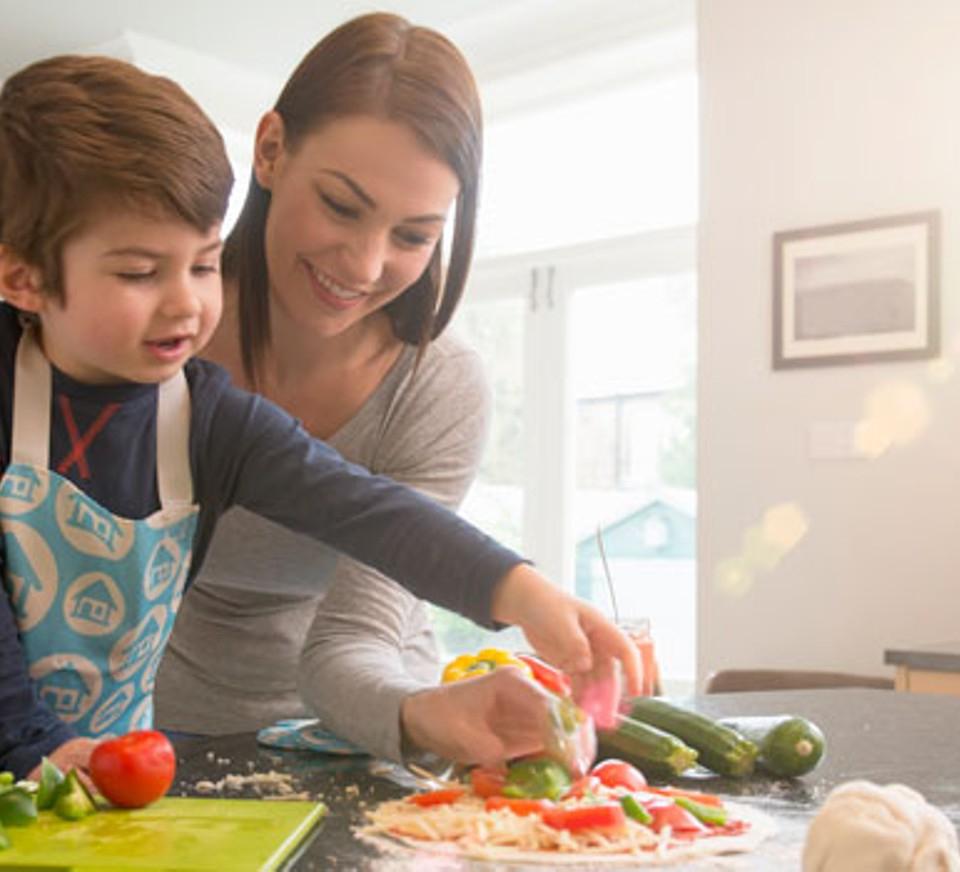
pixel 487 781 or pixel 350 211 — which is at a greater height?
pixel 350 211

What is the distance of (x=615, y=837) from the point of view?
1043 mm

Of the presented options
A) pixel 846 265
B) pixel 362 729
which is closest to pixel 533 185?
pixel 846 265

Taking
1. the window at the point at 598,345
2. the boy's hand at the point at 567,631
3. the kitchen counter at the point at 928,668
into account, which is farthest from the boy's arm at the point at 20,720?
the window at the point at 598,345

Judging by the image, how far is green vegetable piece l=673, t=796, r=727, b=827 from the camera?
110cm

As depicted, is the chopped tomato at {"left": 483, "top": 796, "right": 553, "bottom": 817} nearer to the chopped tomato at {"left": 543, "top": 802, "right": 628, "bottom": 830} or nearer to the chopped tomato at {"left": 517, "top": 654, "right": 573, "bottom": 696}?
the chopped tomato at {"left": 543, "top": 802, "right": 628, "bottom": 830}

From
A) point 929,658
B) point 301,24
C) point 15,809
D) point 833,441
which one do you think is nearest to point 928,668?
point 929,658

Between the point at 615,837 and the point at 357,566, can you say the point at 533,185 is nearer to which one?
the point at 357,566

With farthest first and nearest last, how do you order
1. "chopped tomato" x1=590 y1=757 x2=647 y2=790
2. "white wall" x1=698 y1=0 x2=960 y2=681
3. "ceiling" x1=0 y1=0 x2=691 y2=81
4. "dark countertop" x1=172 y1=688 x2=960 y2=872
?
"ceiling" x1=0 y1=0 x2=691 y2=81, "white wall" x1=698 y1=0 x2=960 y2=681, "chopped tomato" x1=590 y1=757 x2=647 y2=790, "dark countertop" x1=172 y1=688 x2=960 y2=872

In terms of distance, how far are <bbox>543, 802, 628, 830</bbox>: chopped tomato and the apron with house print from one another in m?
0.53

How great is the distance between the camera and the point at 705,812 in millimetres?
1113

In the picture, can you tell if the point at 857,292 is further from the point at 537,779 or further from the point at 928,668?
the point at 537,779

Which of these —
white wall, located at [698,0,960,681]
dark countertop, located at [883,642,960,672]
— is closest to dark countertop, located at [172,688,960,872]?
dark countertop, located at [883,642,960,672]

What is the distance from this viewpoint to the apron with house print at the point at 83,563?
Answer: 1.30 meters

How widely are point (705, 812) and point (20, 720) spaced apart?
0.62 metres
